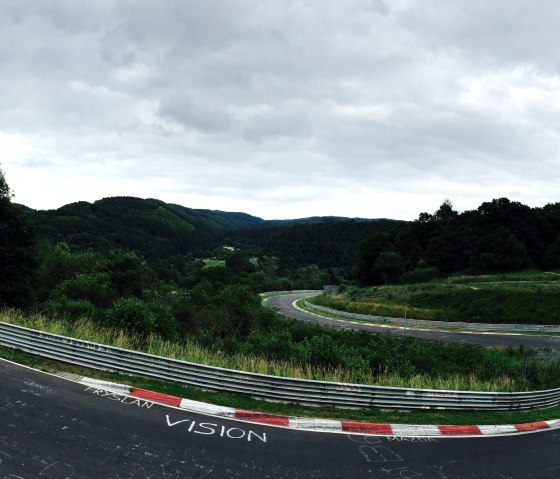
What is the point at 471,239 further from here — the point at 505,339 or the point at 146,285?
the point at 146,285

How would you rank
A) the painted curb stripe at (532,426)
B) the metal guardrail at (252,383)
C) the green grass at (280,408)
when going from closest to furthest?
the green grass at (280,408) < the metal guardrail at (252,383) < the painted curb stripe at (532,426)

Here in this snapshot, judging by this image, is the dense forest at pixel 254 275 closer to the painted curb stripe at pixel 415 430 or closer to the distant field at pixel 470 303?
the painted curb stripe at pixel 415 430

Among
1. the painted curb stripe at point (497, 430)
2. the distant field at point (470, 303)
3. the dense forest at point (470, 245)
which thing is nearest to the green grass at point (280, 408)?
the painted curb stripe at point (497, 430)

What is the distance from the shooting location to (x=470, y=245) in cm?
8344

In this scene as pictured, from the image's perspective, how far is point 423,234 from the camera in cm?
9850

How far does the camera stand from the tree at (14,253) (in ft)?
95.4

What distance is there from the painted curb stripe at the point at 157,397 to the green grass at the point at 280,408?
0.85 feet

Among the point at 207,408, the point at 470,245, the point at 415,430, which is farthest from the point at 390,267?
the point at 207,408

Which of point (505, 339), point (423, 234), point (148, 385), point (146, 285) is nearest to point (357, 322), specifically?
point (505, 339)

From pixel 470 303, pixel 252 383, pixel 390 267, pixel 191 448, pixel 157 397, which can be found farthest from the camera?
pixel 390 267

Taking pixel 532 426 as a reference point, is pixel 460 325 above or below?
below

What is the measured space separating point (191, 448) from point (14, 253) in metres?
26.0

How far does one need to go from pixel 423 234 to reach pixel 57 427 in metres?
96.2

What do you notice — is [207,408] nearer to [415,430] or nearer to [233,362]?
[233,362]
